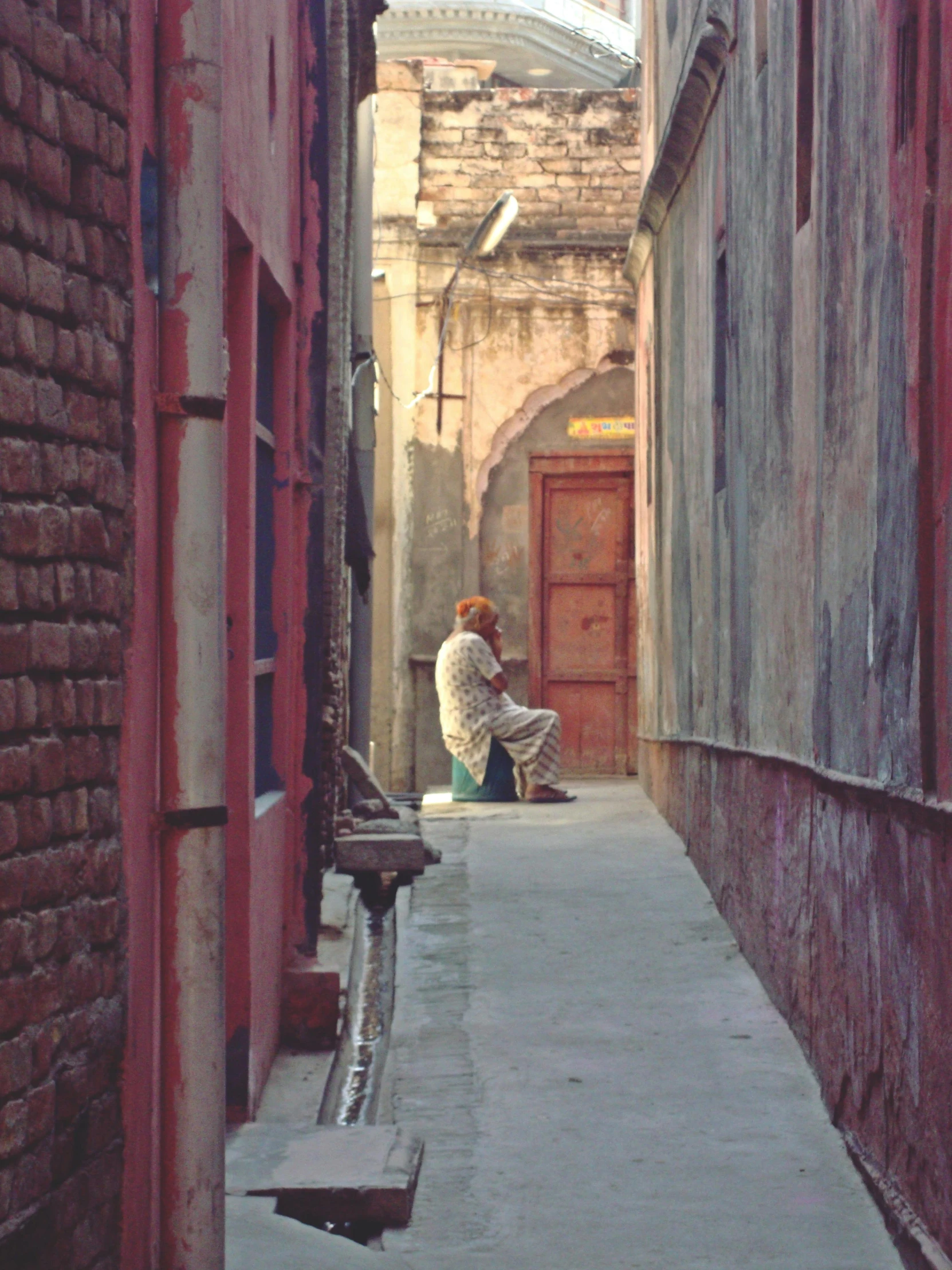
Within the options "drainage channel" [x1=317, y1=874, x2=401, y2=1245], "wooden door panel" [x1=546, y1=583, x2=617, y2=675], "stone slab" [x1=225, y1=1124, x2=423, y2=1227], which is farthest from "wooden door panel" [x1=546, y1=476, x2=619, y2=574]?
"stone slab" [x1=225, y1=1124, x2=423, y2=1227]

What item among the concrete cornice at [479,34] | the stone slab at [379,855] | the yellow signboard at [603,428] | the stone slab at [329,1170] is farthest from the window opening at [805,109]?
the concrete cornice at [479,34]

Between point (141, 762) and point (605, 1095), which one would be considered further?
point (605, 1095)

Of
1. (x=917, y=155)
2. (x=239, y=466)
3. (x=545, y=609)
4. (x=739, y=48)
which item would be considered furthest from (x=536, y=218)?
(x=917, y=155)

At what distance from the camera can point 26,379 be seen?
257 centimetres

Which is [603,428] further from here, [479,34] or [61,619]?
[479,34]

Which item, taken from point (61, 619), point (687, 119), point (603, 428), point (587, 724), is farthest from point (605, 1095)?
point (603, 428)

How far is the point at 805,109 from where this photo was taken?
521 cm

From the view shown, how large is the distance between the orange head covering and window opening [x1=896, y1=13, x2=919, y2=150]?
8.37 m

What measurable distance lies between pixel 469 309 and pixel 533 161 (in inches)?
54.0

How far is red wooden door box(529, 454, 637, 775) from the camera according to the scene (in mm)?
13812

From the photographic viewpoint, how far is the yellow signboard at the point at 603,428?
13742 millimetres

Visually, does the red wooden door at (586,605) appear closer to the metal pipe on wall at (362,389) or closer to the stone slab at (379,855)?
Answer: the metal pipe on wall at (362,389)

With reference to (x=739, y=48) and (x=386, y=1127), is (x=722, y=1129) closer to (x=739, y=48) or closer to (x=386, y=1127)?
(x=386, y=1127)

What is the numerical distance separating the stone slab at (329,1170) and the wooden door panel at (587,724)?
9.50 metres
